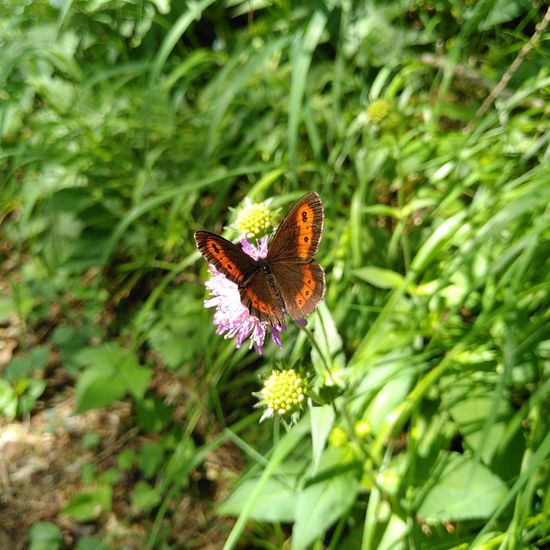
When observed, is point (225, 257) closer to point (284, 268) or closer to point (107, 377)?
point (284, 268)

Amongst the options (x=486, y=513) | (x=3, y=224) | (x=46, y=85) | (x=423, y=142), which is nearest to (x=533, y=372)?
(x=486, y=513)

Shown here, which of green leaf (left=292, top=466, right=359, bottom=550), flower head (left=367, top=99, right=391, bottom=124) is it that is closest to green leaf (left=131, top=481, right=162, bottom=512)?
green leaf (left=292, top=466, right=359, bottom=550)

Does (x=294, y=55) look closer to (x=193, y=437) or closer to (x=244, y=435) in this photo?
(x=244, y=435)

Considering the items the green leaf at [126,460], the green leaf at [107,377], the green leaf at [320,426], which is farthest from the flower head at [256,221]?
the green leaf at [126,460]

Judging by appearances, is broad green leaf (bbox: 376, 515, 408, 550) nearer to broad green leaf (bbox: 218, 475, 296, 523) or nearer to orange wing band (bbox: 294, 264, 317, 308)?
broad green leaf (bbox: 218, 475, 296, 523)

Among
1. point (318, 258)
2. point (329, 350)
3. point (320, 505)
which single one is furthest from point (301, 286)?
point (318, 258)

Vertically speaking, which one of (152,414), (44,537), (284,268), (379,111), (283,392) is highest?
(379,111)
